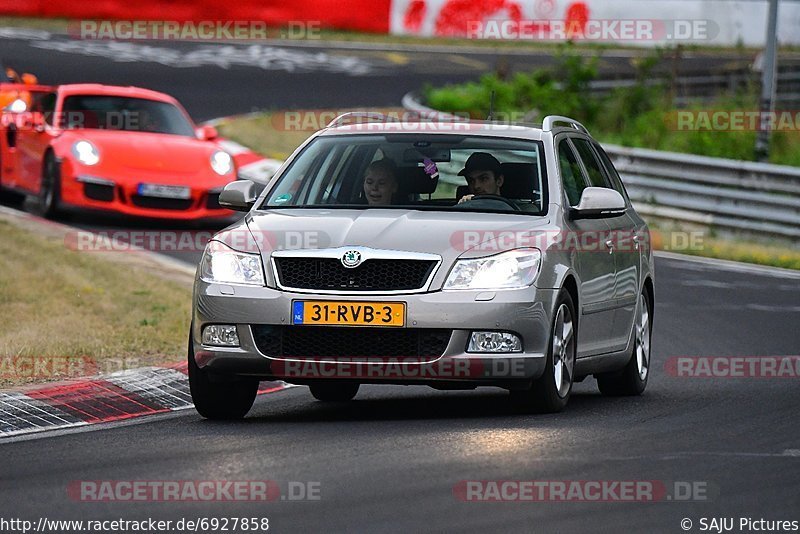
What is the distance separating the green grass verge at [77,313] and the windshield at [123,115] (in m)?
2.53

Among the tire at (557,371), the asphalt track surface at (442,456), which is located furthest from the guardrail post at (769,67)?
the tire at (557,371)

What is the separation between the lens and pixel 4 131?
65.0 feet

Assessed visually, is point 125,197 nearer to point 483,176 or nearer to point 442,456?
point 483,176

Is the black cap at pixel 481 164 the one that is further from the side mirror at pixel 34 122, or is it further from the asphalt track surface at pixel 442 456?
the side mirror at pixel 34 122

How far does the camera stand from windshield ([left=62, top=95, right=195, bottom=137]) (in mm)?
19156

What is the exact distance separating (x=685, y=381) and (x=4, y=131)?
10532mm

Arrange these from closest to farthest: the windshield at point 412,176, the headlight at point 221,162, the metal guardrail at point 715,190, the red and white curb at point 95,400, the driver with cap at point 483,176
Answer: the red and white curb at point 95,400
the windshield at point 412,176
the driver with cap at point 483,176
the headlight at point 221,162
the metal guardrail at point 715,190

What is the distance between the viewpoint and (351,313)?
28.6ft

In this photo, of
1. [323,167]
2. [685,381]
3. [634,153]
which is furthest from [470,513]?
[634,153]

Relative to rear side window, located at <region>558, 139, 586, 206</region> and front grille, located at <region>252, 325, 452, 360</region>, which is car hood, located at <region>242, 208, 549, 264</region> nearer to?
front grille, located at <region>252, 325, 452, 360</region>

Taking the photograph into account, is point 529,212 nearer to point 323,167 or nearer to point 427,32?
point 323,167

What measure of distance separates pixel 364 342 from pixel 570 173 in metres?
2.06

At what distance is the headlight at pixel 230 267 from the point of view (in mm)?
8992

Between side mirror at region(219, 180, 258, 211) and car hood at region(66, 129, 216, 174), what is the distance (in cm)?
827
